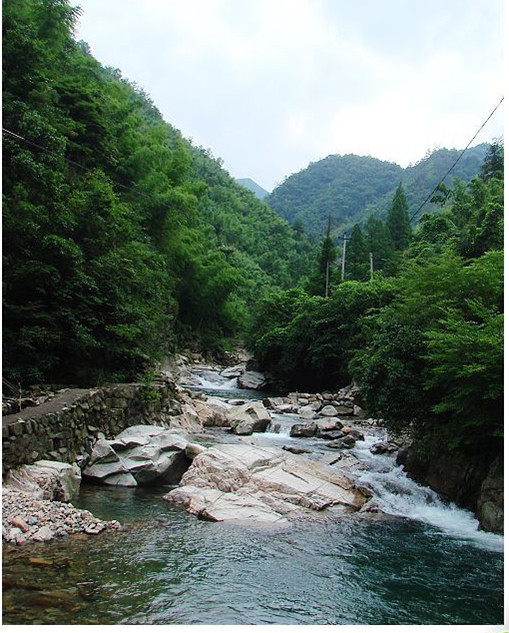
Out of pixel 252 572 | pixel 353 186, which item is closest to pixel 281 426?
pixel 252 572

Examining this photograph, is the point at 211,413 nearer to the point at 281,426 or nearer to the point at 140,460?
the point at 281,426

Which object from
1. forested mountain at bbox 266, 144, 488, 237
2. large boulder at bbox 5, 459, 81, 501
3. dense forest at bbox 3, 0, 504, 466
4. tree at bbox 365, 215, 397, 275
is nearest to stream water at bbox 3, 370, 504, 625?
large boulder at bbox 5, 459, 81, 501

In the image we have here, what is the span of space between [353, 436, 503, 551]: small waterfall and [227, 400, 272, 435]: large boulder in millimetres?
2611

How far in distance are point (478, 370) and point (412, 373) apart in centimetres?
188

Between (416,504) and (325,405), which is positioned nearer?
(416,504)

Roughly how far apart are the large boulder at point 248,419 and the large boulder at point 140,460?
2923mm

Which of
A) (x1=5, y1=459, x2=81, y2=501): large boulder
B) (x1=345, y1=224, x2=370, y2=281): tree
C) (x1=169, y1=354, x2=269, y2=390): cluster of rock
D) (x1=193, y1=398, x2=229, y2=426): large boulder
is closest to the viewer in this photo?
(x1=5, y1=459, x2=81, y2=501): large boulder

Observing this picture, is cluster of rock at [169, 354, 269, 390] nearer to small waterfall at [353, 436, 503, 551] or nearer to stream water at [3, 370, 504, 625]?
small waterfall at [353, 436, 503, 551]

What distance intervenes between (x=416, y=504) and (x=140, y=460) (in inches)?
130

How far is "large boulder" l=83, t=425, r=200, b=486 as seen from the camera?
237 inches

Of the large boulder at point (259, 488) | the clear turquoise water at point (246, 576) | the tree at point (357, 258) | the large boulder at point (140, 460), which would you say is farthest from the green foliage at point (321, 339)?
the clear turquoise water at point (246, 576)

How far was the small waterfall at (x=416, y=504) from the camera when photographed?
5247mm

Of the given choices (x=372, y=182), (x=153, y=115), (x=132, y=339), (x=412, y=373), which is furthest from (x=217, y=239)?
(x=372, y=182)

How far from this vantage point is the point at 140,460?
20.5ft
